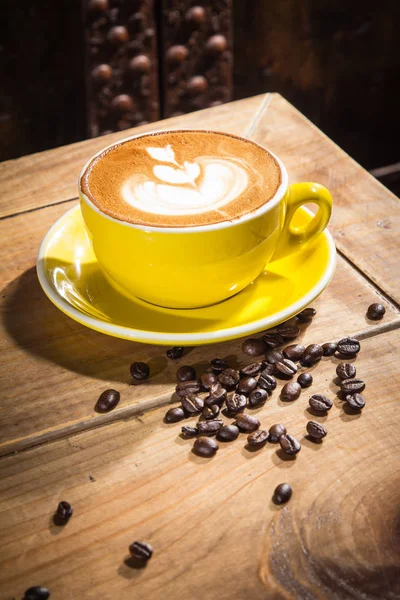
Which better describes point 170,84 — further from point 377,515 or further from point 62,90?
point 377,515

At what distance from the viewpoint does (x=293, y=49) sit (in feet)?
7.68

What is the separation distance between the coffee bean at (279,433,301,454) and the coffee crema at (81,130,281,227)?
283mm

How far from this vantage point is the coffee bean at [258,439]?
30.5 inches

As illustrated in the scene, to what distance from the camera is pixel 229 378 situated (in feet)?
2.81

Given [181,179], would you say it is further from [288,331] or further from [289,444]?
[289,444]

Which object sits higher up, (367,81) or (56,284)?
(56,284)

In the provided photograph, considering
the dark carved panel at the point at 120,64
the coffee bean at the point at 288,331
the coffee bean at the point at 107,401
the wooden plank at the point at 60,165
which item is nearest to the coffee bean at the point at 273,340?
the coffee bean at the point at 288,331

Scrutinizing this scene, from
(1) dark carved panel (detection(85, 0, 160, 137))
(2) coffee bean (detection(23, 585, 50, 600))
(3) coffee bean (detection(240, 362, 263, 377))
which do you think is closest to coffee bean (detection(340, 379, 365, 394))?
(3) coffee bean (detection(240, 362, 263, 377))

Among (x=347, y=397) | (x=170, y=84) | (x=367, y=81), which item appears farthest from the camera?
(x=367, y=81)

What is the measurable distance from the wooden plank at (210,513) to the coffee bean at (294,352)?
8 cm

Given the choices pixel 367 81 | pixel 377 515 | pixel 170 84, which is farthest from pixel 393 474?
pixel 367 81

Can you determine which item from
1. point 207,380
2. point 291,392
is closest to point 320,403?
point 291,392

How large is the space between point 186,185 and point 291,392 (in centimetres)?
33

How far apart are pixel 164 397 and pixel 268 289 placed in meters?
0.25
